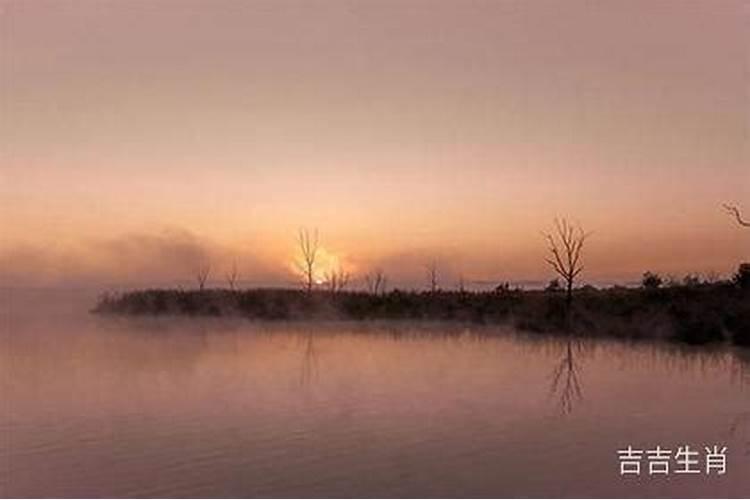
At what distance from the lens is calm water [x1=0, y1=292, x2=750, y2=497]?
2986 millimetres

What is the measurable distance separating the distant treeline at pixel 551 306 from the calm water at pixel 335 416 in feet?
3.10

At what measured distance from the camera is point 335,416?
3777mm

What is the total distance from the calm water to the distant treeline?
0.94m

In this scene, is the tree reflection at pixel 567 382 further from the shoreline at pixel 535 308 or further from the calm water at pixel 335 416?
the shoreline at pixel 535 308

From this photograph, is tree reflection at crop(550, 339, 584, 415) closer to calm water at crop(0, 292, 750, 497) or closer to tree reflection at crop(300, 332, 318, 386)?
calm water at crop(0, 292, 750, 497)

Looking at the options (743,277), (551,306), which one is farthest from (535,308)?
(743,277)

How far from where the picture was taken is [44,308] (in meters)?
4.66

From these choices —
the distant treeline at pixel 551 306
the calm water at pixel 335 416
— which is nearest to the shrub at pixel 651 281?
the distant treeline at pixel 551 306

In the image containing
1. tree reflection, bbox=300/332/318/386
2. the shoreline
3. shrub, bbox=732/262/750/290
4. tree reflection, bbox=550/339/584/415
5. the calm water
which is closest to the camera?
the calm water

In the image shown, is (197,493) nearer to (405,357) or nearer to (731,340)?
(405,357)

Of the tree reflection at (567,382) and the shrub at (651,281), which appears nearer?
the tree reflection at (567,382)

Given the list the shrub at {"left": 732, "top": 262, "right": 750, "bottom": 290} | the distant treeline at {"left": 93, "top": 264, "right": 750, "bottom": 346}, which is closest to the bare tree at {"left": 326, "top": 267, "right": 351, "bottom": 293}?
the distant treeline at {"left": 93, "top": 264, "right": 750, "bottom": 346}

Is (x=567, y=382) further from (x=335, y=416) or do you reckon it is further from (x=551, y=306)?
(x=551, y=306)

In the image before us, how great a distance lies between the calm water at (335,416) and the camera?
299 cm
